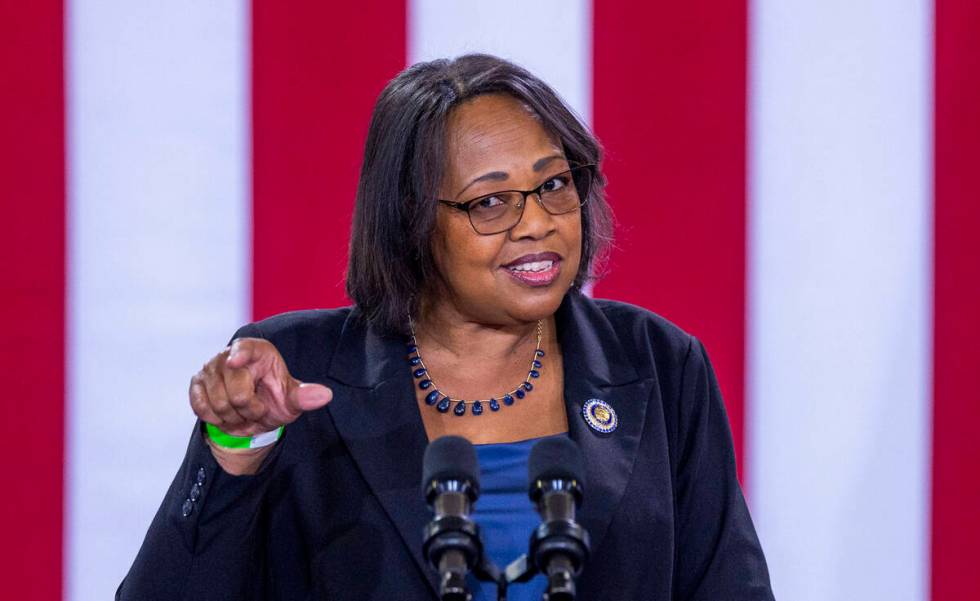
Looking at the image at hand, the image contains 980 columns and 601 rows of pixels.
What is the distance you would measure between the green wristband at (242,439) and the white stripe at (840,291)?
40.6 inches

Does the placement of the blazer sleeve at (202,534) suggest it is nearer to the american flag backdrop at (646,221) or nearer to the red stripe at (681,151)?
the american flag backdrop at (646,221)

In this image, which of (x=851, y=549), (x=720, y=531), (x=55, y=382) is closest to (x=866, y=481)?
(x=851, y=549)

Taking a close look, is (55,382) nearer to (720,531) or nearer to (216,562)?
(216,562)

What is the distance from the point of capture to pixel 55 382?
194 centimetres

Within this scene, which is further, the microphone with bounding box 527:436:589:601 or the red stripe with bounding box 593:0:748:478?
the red stripe with bounding box 593:0:748:478

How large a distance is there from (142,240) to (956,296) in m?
1.36

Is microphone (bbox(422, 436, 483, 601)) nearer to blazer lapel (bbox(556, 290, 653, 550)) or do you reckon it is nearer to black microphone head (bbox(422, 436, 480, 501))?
black microphone head (bbox(422, 436, 480, 501))

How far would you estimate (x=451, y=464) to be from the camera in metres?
0.89

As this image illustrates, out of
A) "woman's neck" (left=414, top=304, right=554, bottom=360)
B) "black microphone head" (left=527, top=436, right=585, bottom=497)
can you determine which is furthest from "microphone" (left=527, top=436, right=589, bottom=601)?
"woman's neck" (left=414, top=304, right=554, bottom=360)

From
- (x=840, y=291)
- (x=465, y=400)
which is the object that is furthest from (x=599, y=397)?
(x=840, y=291)

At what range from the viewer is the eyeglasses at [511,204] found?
4.64 ft

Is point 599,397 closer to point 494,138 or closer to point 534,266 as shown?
point 534,266

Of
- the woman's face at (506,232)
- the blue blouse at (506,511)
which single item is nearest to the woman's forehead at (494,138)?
the woman's face at (506,232)

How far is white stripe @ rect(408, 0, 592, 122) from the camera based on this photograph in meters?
2.00
